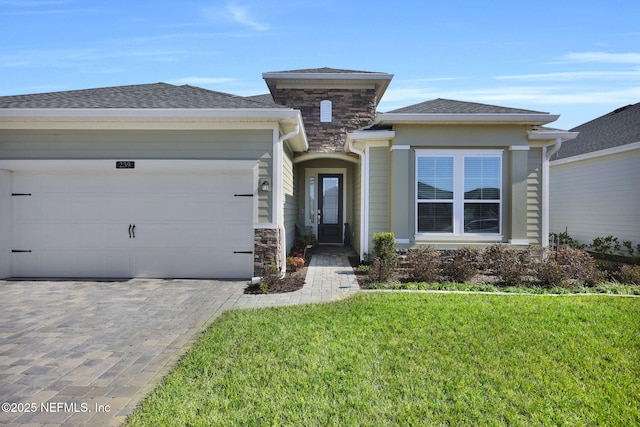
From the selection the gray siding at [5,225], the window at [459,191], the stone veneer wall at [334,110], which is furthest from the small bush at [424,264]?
the gray siding at [5,225]

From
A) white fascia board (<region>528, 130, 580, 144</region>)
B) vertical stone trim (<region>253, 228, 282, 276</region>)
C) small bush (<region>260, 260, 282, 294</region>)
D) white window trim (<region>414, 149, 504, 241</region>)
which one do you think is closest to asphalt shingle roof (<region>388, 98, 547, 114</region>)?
white fascia board (<region>528, 130, 580, 144</region>)

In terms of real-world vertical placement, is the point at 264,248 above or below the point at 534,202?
below

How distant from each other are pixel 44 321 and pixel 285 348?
11.6 ft

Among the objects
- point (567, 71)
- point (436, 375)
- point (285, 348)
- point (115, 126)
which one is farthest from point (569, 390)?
point (567, 71)

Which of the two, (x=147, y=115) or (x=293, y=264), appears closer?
(x=147, y=115)

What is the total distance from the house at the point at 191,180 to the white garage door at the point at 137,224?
0.02 m

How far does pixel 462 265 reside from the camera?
785cm

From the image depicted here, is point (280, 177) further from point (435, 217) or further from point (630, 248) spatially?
point (630, 248)

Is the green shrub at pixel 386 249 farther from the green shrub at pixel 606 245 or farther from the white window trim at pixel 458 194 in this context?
the green shrub at pixel 606 245

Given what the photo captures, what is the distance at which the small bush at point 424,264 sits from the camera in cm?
774

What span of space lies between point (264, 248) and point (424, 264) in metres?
3.25

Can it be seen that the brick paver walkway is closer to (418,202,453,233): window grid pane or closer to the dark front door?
(418,202,453,233): window grid pane

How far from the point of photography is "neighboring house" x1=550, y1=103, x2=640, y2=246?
11.3m

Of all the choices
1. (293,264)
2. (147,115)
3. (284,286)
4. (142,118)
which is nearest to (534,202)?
(293,264)
